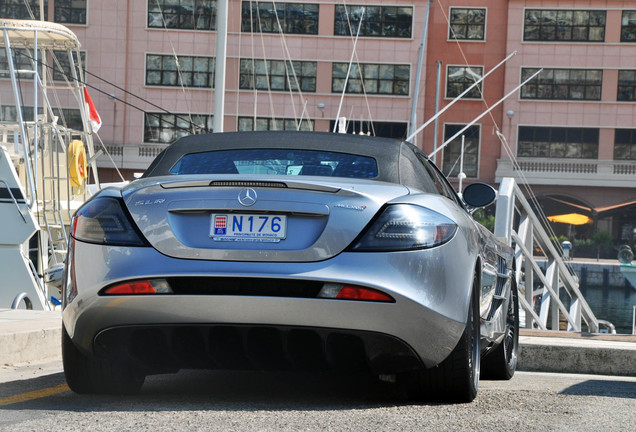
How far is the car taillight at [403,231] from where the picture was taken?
4695 mm

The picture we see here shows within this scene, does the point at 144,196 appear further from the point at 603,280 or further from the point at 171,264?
the point at 603,280

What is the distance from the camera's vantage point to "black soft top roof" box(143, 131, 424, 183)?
218 inches

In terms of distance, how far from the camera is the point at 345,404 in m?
4.96

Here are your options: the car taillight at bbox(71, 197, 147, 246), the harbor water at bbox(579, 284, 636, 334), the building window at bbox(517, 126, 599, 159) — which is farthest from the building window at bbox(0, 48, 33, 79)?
the building window at bbox(517, 126, 599, 159)

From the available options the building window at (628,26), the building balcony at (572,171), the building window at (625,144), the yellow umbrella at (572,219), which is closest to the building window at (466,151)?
the building balcony at (572,171)

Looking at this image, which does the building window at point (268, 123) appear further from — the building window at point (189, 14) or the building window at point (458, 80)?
the building window at point (458, 80)

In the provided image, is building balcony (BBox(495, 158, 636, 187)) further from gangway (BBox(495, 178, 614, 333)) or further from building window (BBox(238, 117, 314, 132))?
gangway (BBox(495, 178, 614, 333))

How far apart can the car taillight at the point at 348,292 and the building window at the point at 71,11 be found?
55.0 metres

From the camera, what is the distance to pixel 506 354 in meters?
6.83

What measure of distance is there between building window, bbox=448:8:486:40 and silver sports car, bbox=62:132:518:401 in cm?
5488

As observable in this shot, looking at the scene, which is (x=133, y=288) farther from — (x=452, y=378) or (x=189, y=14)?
(x=189, y=14)

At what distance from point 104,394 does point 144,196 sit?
97 centimetres

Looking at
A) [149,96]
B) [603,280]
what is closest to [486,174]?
[603,280]

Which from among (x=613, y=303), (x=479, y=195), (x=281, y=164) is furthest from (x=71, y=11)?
(x=281, y=164)
